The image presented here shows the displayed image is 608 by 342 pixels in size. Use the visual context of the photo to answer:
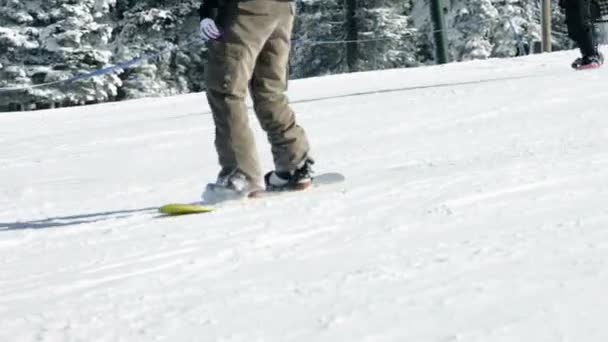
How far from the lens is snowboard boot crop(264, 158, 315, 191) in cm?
378

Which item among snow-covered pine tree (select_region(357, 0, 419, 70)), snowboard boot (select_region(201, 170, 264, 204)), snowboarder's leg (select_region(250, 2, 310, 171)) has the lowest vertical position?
snow-covered pine tree (select_region(357, 0, 419, 70))

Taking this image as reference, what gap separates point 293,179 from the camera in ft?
12.4

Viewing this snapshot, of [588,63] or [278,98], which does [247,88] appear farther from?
[588,63]

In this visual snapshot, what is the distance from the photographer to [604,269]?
6.72 ft

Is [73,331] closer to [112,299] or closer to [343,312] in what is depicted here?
[112,299]

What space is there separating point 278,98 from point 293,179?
0.32 meters

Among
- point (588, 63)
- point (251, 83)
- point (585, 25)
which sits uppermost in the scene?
point (251, 83)

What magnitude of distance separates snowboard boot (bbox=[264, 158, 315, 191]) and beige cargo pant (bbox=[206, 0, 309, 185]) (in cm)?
3

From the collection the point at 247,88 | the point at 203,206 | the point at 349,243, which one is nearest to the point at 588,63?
the point at 247,88

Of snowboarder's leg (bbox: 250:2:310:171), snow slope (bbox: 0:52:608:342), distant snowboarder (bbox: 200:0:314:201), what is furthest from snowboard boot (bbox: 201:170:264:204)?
snowboarder's leg (bbox: 250:2:310:171)

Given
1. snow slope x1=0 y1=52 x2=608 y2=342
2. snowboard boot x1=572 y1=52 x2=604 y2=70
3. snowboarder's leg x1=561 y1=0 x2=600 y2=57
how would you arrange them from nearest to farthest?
snow slope x1=0 y1=52 x2=608 y2=342
snowboard boot x1=572 y1=52 x2=604 y2=70
snowboarder's leg x1=561 y1=0 x2=600 y2=57

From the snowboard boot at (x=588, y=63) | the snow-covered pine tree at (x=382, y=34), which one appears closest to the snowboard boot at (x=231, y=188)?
the snowboard boot at (x=588, y=63)

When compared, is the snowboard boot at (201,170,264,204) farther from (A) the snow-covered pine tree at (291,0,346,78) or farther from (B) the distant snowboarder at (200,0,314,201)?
(A) the snow-covered pine tree at (291,0,346,78)

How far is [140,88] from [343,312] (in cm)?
2956
